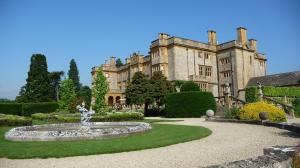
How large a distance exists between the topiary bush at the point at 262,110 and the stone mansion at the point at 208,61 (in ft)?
74.7

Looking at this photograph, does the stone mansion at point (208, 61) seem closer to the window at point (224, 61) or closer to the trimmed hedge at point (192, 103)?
the window at point (224, 61)

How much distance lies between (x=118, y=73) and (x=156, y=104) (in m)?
24.0

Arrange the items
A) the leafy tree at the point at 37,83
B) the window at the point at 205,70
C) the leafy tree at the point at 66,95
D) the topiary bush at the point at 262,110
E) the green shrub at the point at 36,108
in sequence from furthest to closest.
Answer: the leafy tree at the point at 37,83, the window at the point at 205,70, the leafy tree at the point at 66,95, the green shrub at the point at 36,108, the topiary bush at the point at 262,110

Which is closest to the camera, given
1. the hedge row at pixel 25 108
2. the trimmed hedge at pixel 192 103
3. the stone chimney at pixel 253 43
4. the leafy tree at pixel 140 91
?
the trimmed hedge at pixel 192 103

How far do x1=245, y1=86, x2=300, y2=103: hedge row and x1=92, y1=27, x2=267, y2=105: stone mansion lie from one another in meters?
7.92

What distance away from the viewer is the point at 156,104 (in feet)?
119

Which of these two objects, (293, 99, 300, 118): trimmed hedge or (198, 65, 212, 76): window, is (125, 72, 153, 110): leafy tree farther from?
(293, 99, 300, 118): trimmed hedge

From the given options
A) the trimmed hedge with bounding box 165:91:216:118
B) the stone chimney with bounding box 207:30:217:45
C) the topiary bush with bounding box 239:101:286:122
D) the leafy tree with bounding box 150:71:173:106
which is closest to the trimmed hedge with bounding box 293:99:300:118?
the trimmed hedge with bounding box 165:91:216:118

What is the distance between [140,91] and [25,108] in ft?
48.3

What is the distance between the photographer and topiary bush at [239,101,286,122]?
16.5 m

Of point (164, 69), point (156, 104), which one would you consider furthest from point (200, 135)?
point (164, 69)

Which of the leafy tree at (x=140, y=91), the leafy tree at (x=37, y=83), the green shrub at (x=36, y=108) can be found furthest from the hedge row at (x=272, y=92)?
the leafy tree at (x=37, y=83)

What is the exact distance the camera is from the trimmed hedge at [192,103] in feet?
88.9

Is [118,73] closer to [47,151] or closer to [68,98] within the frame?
[68,98]
